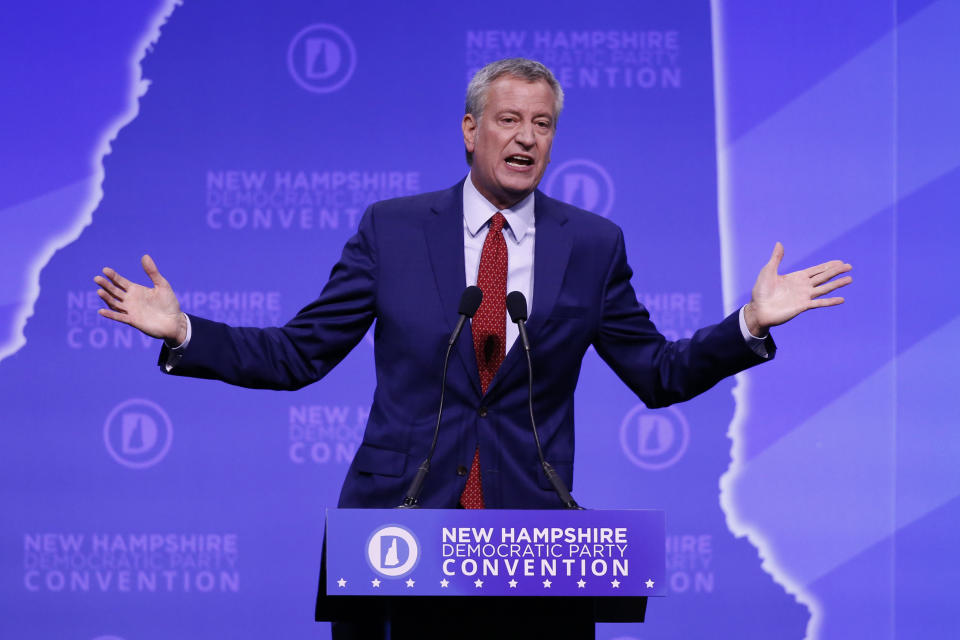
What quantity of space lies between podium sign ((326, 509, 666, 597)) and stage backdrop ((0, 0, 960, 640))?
6.88 feet

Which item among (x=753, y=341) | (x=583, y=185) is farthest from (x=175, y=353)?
(x=583, y=185)

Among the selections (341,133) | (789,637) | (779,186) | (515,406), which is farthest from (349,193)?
(789,637)

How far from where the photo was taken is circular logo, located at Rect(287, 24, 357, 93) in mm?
3785

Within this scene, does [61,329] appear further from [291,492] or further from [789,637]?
[789,637]

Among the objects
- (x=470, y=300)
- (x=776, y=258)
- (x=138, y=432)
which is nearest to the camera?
(x=470, y=300)

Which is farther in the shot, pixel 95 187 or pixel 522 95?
pixel 95 187

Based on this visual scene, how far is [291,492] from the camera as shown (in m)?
3.79

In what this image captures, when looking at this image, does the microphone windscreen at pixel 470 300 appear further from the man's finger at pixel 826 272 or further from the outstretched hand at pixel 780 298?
the man's finger at pixel 826 272

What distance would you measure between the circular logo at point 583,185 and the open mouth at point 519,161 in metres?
1.49

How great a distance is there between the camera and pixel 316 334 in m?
2.38

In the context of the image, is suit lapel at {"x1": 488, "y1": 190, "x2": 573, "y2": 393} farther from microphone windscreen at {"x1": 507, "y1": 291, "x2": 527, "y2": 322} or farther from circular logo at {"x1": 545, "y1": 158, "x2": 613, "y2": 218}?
circular logo at {"x1": 545, "y1": 158, "x2": 613, "y2": 218}

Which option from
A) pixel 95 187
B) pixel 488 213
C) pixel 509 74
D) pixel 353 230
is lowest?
pixel 488 213

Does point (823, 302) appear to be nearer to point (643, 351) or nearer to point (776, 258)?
point (776, 258)

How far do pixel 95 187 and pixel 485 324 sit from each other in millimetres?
2056
